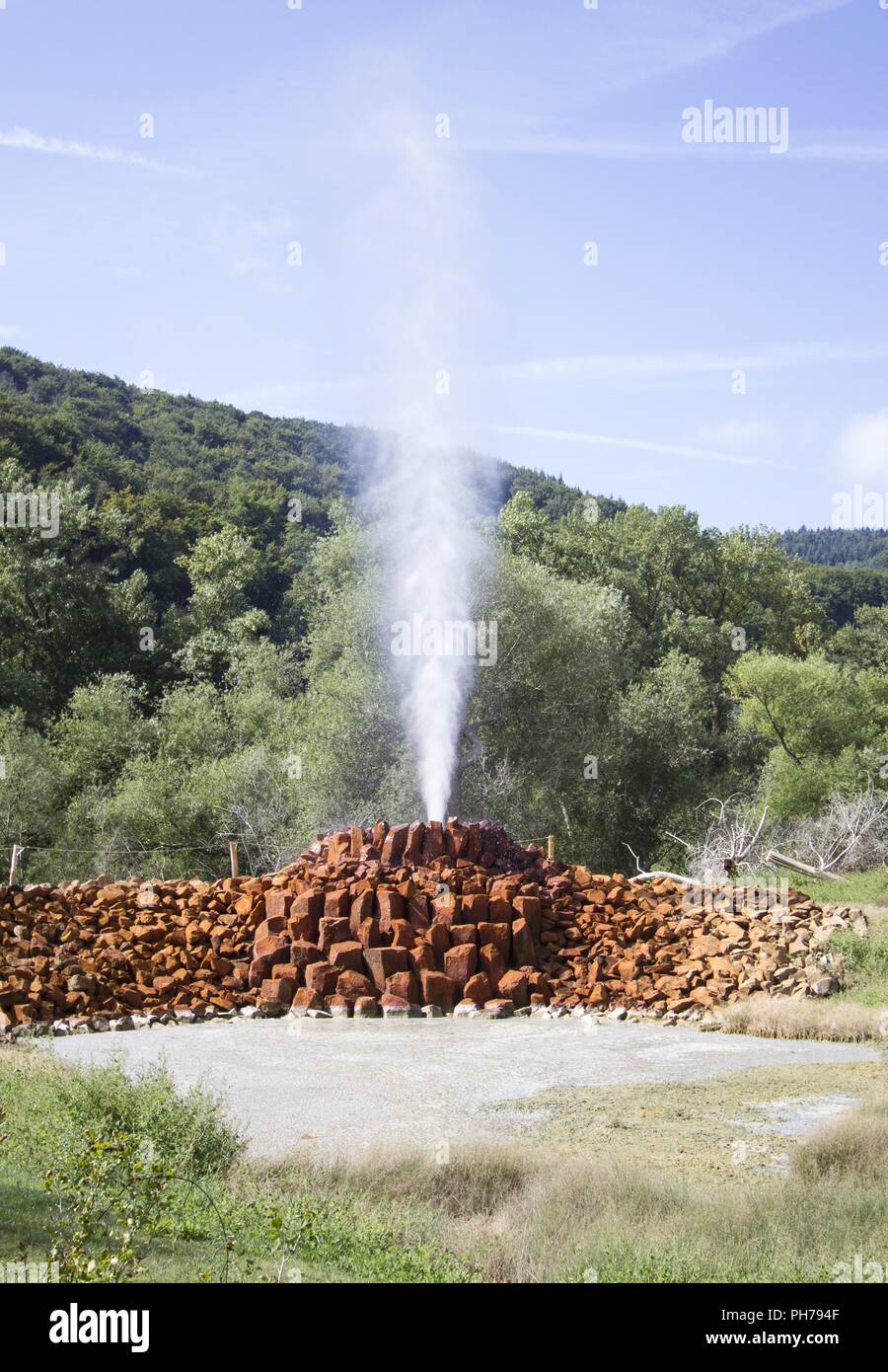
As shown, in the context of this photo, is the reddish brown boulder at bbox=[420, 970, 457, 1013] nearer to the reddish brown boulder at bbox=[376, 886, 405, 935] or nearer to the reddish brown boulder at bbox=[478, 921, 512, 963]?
the reddish brown boulder at bbox=[478, 921, 512, 963]

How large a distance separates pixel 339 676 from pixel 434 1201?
21122 mm

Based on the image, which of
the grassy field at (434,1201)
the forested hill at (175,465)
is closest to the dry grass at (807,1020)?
the grassy field at (434,1201)

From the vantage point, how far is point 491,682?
28047mm

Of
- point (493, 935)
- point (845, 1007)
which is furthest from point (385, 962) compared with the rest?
point (845, 1007)

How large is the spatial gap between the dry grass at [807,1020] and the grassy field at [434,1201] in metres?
3.88

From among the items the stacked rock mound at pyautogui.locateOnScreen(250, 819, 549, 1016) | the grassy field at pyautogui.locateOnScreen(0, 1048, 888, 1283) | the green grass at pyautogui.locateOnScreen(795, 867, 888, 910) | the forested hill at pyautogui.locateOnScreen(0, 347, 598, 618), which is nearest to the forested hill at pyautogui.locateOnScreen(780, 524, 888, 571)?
the forested hill at pyautogui.locateOnScreen(0, 347, 598, 618)

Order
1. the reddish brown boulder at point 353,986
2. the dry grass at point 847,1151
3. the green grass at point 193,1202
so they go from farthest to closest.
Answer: the reddish brown boulder at point 353,986 < the dry grass at point 847,1151 < the green grass at point 193,1202

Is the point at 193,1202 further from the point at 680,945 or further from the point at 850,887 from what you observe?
the point at 850,887

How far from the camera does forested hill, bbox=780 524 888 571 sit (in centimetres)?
9456

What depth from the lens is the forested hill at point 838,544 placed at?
9456cm

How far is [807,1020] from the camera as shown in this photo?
1278 centimetres

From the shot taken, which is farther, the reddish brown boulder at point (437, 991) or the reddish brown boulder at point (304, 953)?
the reddish brown boulder at point (304, 953)

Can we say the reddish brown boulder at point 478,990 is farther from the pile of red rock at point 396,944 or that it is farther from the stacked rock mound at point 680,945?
the stacked rock mound at point 680,945

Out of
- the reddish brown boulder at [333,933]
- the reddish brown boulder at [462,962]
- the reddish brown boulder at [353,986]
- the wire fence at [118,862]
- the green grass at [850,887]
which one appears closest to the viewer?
the reddish brown boulder at [353,986]
